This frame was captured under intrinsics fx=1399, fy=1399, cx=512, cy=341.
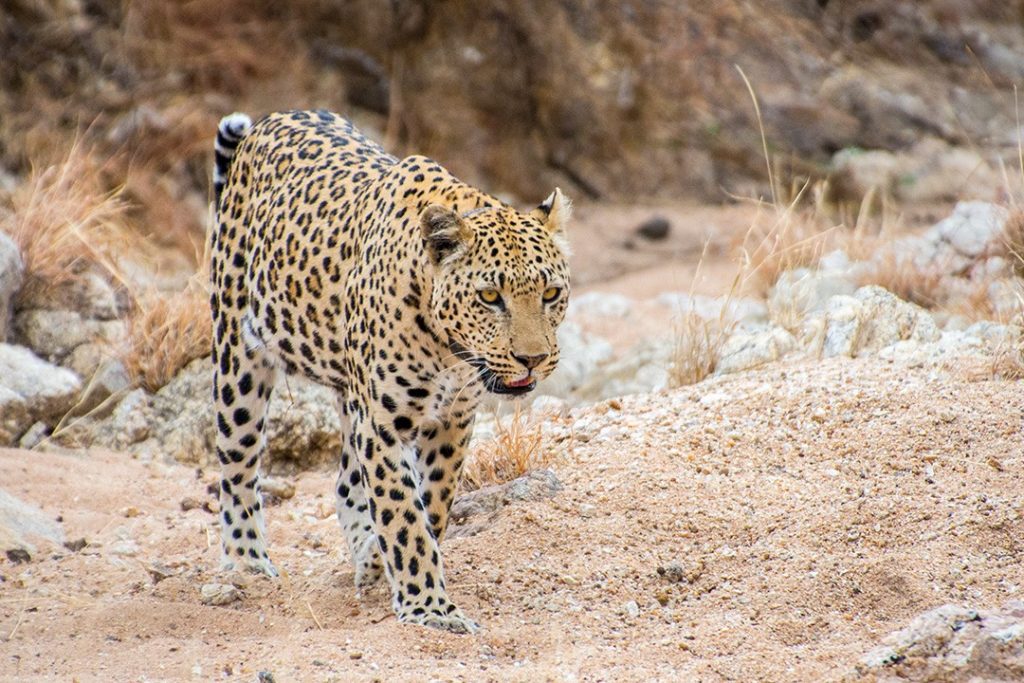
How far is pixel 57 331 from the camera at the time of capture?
9766 millimetres

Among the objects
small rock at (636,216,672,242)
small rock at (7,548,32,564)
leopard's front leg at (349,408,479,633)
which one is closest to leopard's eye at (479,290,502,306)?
leopard's front leg at (349,408,479,633)

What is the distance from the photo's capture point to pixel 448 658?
18.5 ft

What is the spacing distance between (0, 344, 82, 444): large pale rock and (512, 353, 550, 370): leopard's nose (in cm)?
460

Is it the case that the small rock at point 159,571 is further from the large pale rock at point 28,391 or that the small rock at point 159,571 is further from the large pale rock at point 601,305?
the large pale rock at point 601,305

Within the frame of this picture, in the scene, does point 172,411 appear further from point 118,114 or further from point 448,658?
point 118,114

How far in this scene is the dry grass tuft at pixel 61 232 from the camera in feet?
32.3

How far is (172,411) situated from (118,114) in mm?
5614

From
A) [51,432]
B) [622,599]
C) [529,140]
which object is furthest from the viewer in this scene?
[529,140]

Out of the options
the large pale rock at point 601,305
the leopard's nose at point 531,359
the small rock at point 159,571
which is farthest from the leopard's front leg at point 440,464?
the large pale rock at point 601,305

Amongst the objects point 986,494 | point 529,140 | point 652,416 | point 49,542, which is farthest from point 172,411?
point 529,140

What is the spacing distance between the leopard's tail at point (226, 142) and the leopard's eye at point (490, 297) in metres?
2.47

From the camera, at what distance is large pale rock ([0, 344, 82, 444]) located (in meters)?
8.91

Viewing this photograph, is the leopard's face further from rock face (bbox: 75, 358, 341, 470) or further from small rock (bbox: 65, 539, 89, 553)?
rock face (bbox: 75, 358, 341, 470)

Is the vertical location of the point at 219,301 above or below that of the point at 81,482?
above
